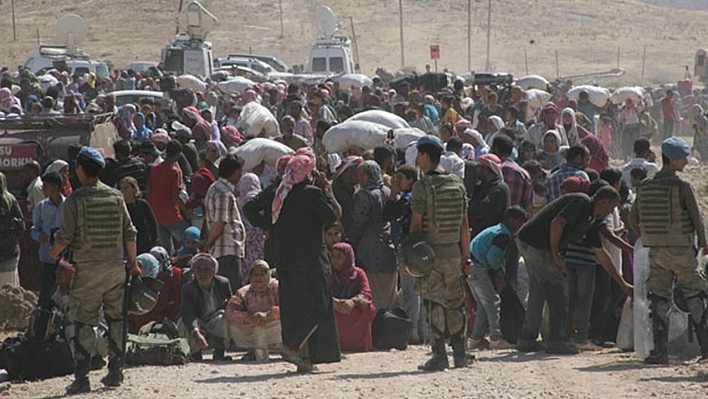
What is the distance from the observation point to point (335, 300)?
9797 mm

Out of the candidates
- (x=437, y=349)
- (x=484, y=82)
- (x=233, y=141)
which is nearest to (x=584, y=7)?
(x=484, y=82)

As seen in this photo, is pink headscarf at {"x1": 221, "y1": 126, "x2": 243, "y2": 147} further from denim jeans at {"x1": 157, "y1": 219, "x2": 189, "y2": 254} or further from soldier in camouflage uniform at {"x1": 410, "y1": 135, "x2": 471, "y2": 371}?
soldier in camouflage uniform at {"x1": 410, "y1": 135, "x2": 471, "y2": 371}

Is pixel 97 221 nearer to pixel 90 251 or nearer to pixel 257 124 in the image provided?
pixel 90 251

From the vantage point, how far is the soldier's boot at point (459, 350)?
28.0 ft

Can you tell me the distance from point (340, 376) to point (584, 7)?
87020 millimetres

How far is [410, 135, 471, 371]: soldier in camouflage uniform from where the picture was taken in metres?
8.38

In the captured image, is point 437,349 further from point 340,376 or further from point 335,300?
point 335,300

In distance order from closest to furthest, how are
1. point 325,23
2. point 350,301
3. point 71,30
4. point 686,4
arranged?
point 350,301 < point 325,23 < point 71,30 < point 686,4

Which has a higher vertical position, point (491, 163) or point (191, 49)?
point (191, 49)

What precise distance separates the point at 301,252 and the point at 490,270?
1942 mm

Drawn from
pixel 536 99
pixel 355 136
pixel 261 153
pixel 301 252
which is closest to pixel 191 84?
pixel 536 99

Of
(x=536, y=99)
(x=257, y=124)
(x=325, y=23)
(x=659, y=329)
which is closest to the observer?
(x=659, y=329)

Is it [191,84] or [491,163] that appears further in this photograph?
[191,84]

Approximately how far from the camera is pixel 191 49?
3544 cm
